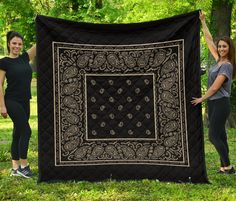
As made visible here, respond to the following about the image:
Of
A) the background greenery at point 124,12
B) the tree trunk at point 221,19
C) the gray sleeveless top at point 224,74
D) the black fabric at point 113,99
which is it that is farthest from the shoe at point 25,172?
the tree trunk at point 221,19

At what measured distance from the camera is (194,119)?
625 centimetres

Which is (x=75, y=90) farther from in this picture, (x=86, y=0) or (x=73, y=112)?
(x=86, y=0)

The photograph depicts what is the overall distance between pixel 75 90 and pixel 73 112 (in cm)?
29

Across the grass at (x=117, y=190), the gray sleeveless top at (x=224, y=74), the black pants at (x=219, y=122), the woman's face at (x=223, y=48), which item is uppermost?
the woman's face at (x=223, y=48)

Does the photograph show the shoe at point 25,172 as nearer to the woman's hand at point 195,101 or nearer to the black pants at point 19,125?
the black pants at point 19,125

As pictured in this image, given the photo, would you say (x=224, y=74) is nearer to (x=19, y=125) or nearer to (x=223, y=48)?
(x=223, y=48)

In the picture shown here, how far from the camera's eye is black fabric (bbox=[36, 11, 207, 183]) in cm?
630

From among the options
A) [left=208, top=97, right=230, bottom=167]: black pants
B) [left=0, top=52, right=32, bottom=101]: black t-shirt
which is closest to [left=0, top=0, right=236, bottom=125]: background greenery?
[left=208, top=97, right=230, bottom=167]: black pants

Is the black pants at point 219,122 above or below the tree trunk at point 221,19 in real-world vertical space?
below

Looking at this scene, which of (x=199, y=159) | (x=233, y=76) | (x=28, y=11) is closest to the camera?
(x=199, y=159)

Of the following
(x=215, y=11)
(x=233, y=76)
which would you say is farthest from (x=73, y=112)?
(x=215, y=11)

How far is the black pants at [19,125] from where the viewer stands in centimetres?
657

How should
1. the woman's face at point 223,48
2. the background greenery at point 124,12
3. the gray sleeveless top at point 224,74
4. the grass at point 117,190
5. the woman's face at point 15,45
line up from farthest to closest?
the background greenery at point 124,12, the woman's face at point 15,45, the woman's face at point 223,48, the gray sleeveless top at point 224,74, the grass at point 117,190

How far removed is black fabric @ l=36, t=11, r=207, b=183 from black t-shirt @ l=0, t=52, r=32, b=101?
42 centimetres
